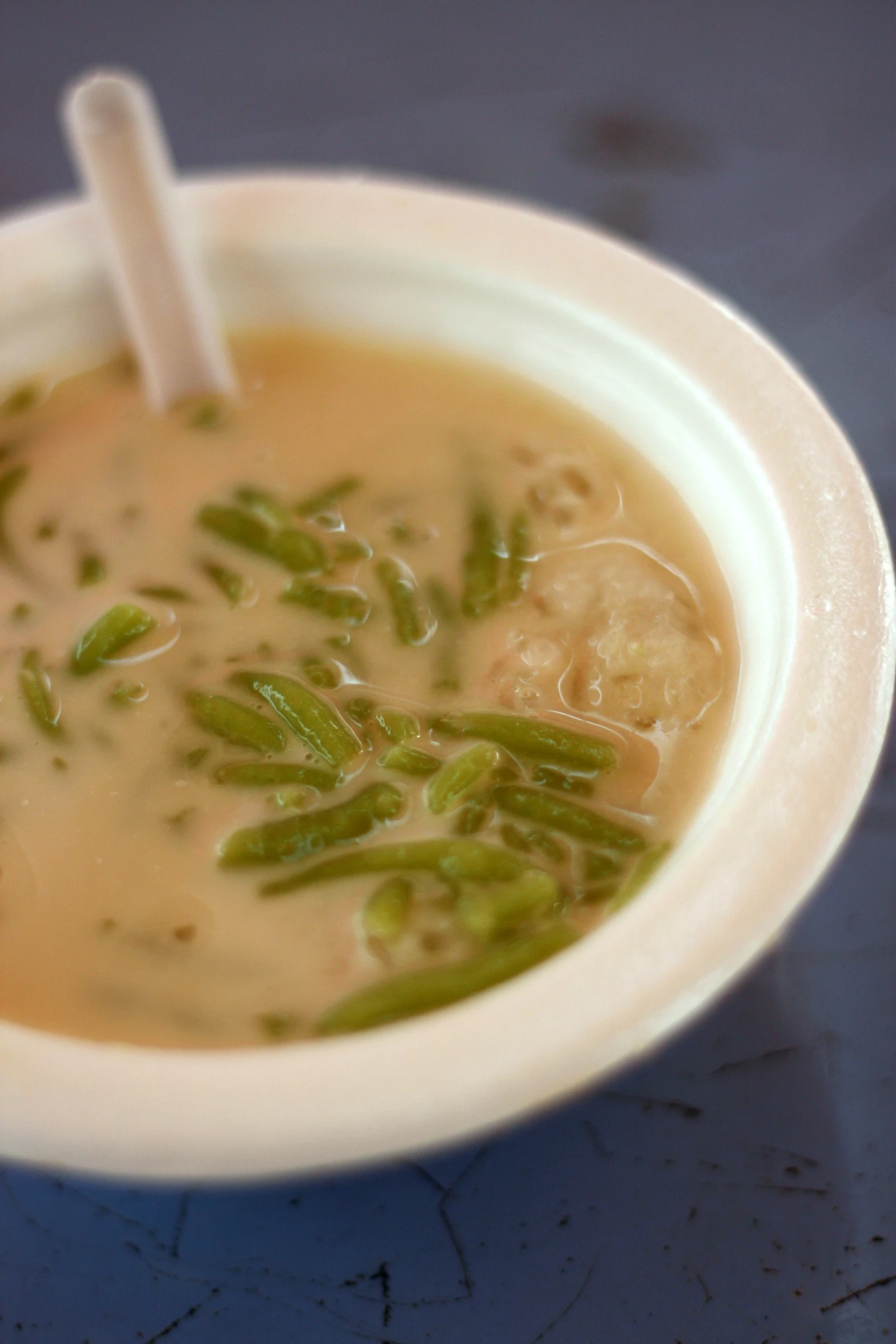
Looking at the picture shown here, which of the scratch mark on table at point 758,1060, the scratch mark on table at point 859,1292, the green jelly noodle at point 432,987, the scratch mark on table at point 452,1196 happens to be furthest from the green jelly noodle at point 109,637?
the scratch mark on table at point 859,1292

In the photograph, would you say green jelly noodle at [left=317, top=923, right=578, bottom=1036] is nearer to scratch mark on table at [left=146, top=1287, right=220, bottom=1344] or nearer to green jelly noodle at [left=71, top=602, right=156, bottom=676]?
scratch mark on table at [left=146, top=1287, right=220, bottom=1344]

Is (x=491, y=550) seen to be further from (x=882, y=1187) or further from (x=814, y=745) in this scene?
(x=882, y=1187)

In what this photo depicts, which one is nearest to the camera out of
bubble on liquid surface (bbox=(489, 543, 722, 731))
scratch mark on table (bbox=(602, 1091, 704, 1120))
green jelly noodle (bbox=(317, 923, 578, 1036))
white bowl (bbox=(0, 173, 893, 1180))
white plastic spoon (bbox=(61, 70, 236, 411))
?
white bowl (bbox=(0, 173, 893, 1180))

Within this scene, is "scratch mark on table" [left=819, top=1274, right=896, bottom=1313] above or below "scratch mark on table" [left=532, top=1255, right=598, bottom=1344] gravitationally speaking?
below

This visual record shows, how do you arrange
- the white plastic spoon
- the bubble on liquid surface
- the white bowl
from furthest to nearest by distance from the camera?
1. the white plastic spoon
2. the bubble on liquid surface
3. the white bowl

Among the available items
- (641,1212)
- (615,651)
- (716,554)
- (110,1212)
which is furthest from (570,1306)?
(716,554)

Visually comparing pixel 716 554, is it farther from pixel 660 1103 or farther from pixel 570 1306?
pixel 570 1306

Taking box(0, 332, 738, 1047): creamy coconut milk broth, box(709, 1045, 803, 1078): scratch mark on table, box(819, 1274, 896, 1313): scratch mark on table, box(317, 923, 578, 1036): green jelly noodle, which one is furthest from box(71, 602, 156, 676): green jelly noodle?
box(819, 1274, 896, 1313): scratch mark on table
